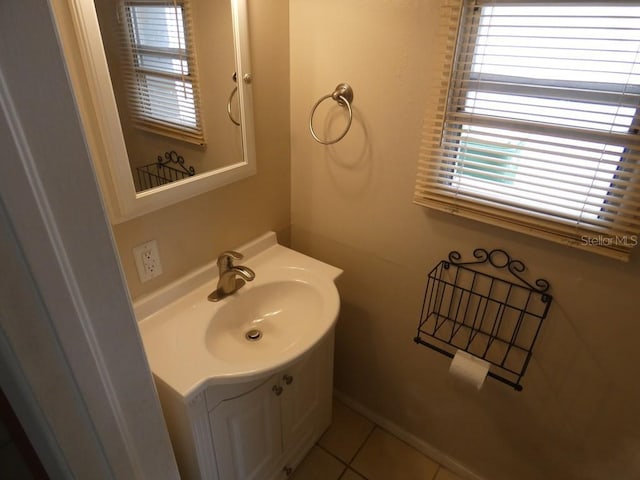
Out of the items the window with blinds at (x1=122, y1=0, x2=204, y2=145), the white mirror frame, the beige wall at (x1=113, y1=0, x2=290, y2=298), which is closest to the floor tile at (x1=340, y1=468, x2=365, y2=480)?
the beige wall at (x1=113, y1=0, x2=290, y2=298)

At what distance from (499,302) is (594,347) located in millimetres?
297

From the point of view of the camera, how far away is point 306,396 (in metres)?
1.60

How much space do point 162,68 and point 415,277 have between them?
3.67 ft

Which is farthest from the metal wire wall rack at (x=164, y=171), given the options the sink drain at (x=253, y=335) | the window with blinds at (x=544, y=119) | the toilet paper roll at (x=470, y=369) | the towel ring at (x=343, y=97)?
the toilet paper roll at (x=470, y=369)

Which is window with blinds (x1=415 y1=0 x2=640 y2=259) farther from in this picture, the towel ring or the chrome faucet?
the chrome faucet

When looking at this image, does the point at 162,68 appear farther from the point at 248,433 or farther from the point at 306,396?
the point at 306,396

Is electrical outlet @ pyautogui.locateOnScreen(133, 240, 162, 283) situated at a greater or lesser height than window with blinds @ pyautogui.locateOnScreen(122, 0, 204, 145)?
lesser

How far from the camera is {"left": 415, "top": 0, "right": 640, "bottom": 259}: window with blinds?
3.16ft

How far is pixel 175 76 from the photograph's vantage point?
117 cm

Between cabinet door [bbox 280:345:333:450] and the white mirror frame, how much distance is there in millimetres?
A: 726

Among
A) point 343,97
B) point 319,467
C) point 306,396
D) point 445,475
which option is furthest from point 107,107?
point 445,475

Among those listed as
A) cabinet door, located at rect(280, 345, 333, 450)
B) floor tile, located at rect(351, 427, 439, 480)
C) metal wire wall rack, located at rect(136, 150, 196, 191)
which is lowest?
floor tile, located at rect(351, 427, 439, 480)

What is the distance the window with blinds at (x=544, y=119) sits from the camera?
0.96m

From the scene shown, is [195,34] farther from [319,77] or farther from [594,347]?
[594,347]
